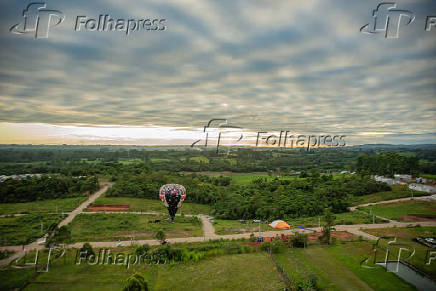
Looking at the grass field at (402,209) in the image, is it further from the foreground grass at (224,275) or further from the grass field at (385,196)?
the foreground grass at (224,275)

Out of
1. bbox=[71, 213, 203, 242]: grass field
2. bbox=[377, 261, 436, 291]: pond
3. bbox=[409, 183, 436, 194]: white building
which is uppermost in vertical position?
bbox=[409, 183, 436, 194]: white building

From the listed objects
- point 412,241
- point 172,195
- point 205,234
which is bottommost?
point 205,234

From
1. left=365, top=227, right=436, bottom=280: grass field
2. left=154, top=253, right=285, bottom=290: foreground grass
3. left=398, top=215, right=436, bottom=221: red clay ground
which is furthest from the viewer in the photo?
left=398, top=215, right=436, bottom=221: red clay ground

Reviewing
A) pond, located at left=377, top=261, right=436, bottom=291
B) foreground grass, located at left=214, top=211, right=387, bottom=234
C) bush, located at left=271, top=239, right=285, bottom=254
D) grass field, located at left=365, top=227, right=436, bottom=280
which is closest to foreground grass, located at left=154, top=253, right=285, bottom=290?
bush, located at left=271, top=239, right=285, bottom=254

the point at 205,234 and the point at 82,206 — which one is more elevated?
the point at 205,234

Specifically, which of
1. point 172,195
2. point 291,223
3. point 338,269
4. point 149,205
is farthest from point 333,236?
point 149,205

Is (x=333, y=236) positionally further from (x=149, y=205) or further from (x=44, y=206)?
(x=44, y=206)

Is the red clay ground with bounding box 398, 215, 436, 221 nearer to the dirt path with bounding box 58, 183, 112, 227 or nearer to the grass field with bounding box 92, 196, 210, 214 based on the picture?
the grass field with bounding box 92, 196, 210, 214
